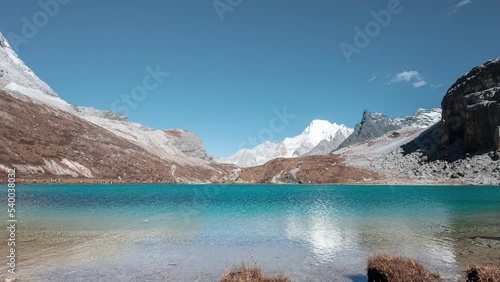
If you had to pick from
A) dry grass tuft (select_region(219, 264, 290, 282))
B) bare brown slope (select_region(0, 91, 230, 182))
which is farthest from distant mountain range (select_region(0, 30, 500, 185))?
dry grass tuft (select_region(219, 264, 290, 282))

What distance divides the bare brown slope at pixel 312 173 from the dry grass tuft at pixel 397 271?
14920cm

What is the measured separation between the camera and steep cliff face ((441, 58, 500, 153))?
451 ft

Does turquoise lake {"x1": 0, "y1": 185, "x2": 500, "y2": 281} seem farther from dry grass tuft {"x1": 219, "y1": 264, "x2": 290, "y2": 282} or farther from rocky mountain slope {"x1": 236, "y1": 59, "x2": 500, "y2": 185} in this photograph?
rocky mountain slope {"x1": 236, "y1": 59, "x2": 500, "y2": 185}

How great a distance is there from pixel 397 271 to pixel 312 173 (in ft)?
538

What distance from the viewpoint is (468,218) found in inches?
1549

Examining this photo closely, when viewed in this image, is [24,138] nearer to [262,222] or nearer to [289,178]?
[289,178]

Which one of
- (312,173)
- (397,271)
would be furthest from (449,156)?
(397,271)

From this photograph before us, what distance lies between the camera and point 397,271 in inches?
586

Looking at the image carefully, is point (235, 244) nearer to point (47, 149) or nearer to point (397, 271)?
point (397, 271)

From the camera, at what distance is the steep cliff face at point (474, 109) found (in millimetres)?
137500

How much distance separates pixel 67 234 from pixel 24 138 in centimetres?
15381

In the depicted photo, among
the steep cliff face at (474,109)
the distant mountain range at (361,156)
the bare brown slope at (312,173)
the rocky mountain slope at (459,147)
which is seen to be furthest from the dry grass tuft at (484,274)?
the bare brown slope at (312,173)

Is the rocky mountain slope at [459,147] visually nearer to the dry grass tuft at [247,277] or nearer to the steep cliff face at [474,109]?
the steep cliff face at [474,109]

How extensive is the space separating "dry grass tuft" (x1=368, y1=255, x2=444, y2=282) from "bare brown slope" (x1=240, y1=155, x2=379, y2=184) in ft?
489
